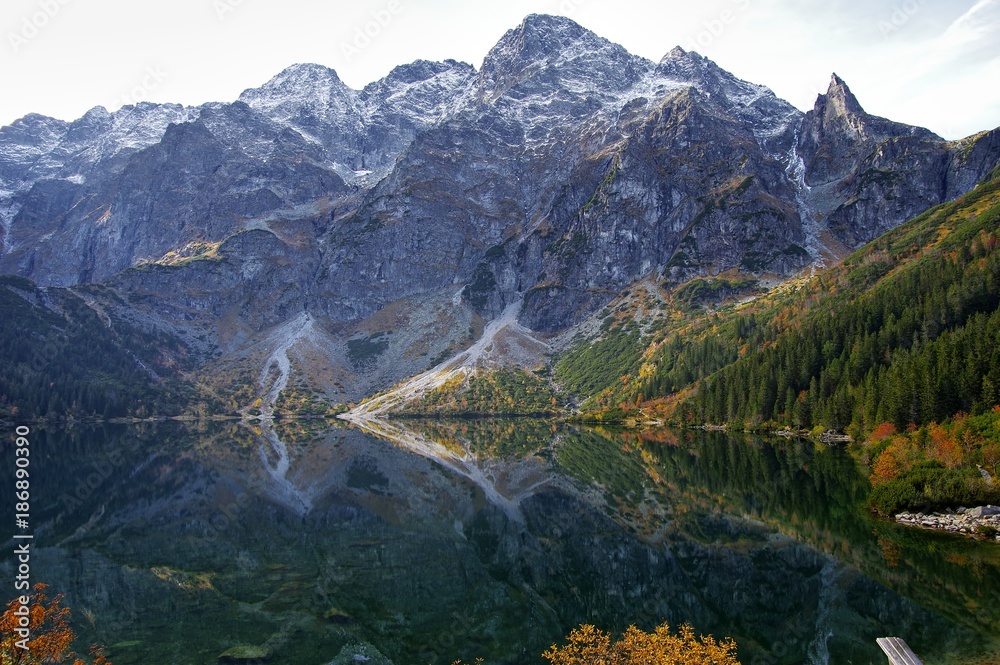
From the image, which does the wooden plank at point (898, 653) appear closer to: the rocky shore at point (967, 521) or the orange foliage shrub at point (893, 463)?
the rocky shore at point (967, 521)

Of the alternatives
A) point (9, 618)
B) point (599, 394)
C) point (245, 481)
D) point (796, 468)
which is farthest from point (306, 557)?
point (599, 394)

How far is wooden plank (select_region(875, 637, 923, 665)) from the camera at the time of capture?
16.6 m

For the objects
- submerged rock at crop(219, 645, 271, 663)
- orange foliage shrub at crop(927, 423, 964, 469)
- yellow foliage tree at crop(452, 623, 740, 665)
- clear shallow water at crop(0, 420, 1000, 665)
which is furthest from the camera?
orange foliage shrub at crop(927, 423, 964, 469)

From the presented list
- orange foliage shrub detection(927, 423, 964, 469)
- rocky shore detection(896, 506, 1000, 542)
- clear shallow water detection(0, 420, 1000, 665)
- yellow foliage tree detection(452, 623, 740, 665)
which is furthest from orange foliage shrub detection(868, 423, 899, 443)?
yellow foliage tree detection(452, 623, 740, 665)

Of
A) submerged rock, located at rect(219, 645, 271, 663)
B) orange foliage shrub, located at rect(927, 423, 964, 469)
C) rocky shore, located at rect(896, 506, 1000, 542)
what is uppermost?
orange foliage shrub, located at rect(927, 423, 964, 469)

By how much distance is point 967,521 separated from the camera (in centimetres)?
4078

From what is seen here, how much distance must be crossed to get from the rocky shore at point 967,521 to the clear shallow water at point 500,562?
7.88 feet

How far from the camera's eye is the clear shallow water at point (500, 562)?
28000 millimetres

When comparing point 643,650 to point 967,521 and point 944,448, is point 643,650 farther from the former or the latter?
point 944,448

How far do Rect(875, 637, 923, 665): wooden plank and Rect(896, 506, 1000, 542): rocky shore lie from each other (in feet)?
94.3

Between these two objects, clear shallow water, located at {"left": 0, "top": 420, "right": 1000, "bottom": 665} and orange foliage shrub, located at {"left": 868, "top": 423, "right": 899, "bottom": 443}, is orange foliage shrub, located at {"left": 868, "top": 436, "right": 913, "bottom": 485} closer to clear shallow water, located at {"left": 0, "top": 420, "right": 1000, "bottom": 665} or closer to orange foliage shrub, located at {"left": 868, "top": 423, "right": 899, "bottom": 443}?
clear shallow water, located at {"left": 0, "top": 420, "right": 1000, "bottom": 665}

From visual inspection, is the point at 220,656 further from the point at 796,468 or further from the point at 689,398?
the point at 689,398

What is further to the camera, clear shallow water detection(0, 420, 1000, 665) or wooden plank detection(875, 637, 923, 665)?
clear shallow water detection(0, 420, 1000, 665)

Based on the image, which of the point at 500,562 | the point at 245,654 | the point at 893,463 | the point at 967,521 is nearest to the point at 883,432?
the point at 893,463
